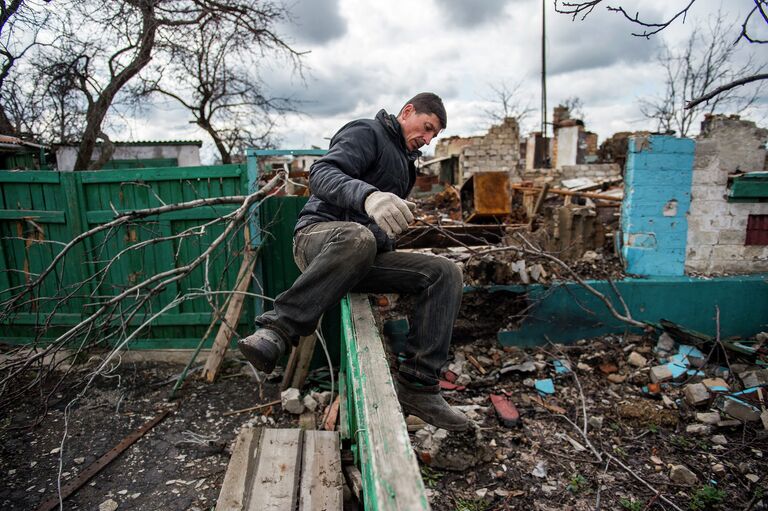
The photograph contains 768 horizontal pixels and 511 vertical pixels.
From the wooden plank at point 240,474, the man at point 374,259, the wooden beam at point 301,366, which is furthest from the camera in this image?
the wooden beam at point 301,366

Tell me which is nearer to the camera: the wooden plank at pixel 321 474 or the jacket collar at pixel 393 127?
the wooden plank at pixel 321 474

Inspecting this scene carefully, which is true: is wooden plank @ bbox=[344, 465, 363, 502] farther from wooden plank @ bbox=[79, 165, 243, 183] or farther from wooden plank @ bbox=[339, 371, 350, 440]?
wooden plank @ bbox=[79, 165, 243, 183]

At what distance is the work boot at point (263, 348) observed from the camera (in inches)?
69.6

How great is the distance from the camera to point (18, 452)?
335 centimetres

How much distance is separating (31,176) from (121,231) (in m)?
1.12

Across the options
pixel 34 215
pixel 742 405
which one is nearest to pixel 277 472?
pixel 742 405

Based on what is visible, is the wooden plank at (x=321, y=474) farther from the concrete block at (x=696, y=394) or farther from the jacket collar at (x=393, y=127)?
the concrete block at (x=696, y=394)

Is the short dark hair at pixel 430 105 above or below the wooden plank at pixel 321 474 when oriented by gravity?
above

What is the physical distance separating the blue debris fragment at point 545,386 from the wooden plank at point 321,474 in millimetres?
2064

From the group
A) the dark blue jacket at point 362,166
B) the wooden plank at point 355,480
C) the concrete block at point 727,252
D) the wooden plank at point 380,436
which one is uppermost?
the dark blue jacket at point 362,166

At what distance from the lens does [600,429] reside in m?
3.42

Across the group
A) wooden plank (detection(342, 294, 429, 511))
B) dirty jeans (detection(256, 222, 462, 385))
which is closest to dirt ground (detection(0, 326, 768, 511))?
dirty jeans (detection(256, 222, 462, 385))

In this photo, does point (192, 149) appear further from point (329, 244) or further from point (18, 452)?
point (329, 244)

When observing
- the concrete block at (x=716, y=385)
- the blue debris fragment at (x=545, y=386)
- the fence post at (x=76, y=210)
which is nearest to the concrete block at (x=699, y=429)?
the concrete block at (x=716, y=385)
